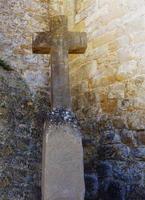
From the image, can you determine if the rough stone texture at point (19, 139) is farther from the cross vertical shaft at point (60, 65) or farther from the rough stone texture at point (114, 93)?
the cross vertical shaft at point (60, 65)

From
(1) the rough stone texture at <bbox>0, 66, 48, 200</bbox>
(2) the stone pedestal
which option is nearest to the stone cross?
(2) the stone pedestal

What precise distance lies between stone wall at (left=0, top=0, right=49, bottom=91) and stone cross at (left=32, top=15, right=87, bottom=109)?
177 cm

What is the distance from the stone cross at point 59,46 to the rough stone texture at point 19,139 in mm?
1625

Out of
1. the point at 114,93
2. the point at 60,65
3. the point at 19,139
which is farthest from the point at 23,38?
the point at 60,65

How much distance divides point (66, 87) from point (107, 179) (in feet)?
5.28

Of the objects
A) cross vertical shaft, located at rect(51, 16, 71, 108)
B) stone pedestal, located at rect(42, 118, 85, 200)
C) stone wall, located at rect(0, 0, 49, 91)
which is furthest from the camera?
stone wall, located at rect(0, 0, 49, 91)

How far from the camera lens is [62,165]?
3.20 metres

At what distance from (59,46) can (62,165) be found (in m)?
1.12

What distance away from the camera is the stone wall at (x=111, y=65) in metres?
4.47

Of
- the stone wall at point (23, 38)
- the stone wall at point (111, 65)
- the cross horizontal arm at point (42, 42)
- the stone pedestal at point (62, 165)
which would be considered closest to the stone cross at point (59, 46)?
the cross horizontal arm at point (42, 42)

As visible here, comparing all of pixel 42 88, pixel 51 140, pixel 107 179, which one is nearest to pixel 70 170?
pixel 51 140

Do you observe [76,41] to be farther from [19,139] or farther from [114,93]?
[19,139]

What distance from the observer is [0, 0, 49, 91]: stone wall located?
553 centimetres

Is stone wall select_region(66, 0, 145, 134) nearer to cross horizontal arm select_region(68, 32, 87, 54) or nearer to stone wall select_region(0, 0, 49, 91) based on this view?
stone wall select_region(0, 0, 49, 91)
